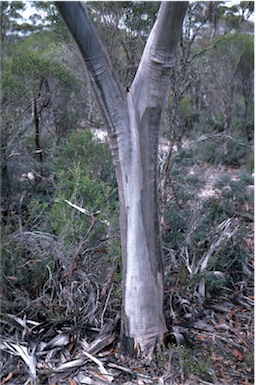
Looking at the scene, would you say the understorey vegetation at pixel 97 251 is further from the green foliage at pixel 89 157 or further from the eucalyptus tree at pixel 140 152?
the eucalyptus tree at pixel 140 152

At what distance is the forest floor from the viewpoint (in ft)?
11.6

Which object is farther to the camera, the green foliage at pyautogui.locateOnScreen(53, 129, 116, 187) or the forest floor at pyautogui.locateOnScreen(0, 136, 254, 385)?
the green foliage at pyautogui.locateOnScreen(53, 129, 116, 187)

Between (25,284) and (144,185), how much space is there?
176cm

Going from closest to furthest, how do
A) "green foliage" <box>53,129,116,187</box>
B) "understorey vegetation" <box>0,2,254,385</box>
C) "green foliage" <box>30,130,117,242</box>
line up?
1. "understorey vegetation" <box>0,2,254,385</box>
2. "green foliage" <box>30,130,117,242</box>
3. "green foliage" <box>53,129,116,187</box>

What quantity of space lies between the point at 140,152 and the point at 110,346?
1.67m

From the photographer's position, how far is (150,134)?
3521 mm

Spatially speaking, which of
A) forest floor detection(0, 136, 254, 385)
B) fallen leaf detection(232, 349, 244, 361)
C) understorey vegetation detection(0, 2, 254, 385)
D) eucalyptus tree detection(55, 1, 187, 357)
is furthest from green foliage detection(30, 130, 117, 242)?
fallen leaf detection(232, 349, 244, 361)

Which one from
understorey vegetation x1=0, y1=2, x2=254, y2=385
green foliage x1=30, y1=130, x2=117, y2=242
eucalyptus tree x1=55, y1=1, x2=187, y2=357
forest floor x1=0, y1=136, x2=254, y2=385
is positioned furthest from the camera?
green foliage x1=30, y1=130, x2=117, y2=242

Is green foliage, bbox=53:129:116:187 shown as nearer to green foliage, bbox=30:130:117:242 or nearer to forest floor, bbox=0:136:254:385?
green foliage, bbox=30:130:117:242

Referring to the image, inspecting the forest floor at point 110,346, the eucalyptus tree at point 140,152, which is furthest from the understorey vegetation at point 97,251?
the eucalyptus tree at point 140,152

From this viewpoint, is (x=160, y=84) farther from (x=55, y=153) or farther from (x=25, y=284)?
(x=55, y=153)

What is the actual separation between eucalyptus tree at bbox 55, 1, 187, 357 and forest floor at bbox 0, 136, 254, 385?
0.19 m

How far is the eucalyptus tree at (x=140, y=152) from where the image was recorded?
321cm

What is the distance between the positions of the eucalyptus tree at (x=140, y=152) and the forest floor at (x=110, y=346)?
193 millimetres
